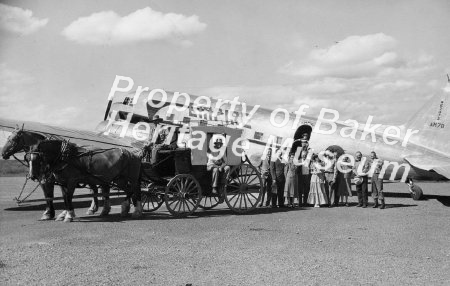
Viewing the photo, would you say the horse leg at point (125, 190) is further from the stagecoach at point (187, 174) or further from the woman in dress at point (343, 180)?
the woman in dress at point (343, 180)

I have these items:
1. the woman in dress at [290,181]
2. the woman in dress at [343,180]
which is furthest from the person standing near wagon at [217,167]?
the woman in dress at [343,180]

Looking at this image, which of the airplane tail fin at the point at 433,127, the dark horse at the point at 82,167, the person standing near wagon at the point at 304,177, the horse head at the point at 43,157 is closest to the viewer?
the horse head at the point at 43,157

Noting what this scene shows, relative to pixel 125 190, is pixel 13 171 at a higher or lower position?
lower

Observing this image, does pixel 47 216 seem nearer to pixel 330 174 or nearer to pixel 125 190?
pixel 125 190

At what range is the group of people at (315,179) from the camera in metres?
14.0

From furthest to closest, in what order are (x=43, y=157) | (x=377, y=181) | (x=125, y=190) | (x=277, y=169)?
(x=277, y=169) < (x=377, y=181) < (x=125, y=190) < (x=43, y=157)

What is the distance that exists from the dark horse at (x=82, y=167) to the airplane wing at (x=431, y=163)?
9.75 m

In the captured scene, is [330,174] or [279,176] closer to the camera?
[279,176]

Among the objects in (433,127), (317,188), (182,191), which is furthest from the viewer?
(433,127)

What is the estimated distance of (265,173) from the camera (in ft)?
46.8

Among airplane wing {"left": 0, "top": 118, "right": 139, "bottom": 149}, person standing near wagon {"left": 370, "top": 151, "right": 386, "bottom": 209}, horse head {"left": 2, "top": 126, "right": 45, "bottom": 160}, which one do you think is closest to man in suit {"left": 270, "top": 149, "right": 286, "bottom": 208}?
person standing near wagon {"left": 370, "top": 151, "right": 386, "bottom": 209}

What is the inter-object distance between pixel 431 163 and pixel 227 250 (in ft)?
36.4

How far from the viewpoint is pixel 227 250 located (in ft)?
24.4

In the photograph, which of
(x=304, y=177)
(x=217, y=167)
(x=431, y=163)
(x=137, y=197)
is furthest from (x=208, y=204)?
(x=431, y=163)
